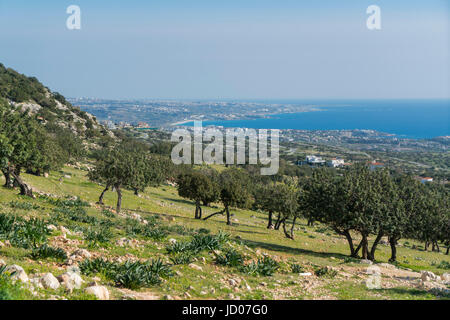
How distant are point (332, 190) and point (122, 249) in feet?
61.8

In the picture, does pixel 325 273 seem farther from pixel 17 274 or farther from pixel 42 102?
pixel 42 102

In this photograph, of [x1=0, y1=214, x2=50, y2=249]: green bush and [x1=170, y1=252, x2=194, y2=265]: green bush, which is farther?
[x1=170, y1=252, x2=194, y2=265]: green bush

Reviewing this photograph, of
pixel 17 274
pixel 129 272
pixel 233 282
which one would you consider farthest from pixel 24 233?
pixel 233 282

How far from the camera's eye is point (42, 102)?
119m

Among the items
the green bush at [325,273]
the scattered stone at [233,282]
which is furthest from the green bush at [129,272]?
the green bush at [325,273]

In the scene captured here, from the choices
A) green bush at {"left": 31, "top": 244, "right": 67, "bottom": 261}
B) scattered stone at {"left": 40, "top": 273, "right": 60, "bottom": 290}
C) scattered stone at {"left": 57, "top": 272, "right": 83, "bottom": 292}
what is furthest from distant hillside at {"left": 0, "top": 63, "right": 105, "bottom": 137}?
scattered stone at {"left": 40, "top": 273, "right": 60, "bottom": 290}

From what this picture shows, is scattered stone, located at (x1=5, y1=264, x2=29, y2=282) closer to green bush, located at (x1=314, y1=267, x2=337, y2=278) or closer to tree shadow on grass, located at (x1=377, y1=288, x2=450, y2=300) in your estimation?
tree shadow on grass, located at (x1=377, y1=288, x2=450, y2=300)

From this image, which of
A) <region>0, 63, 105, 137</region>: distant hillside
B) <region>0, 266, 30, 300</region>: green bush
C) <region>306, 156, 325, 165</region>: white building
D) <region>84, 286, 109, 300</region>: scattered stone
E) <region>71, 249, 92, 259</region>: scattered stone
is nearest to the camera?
<region>0, 266, 30, 300</region>: green bush

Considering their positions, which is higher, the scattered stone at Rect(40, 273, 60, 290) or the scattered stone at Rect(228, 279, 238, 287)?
the scattered stone at Rect(40, 273, 60, 290)

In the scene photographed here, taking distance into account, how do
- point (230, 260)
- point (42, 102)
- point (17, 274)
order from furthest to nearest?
point (42, 102) → point (230, 260) → point (17, 274)

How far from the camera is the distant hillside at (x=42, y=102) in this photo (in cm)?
10512

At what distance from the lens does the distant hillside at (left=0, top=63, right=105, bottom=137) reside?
105 meters
